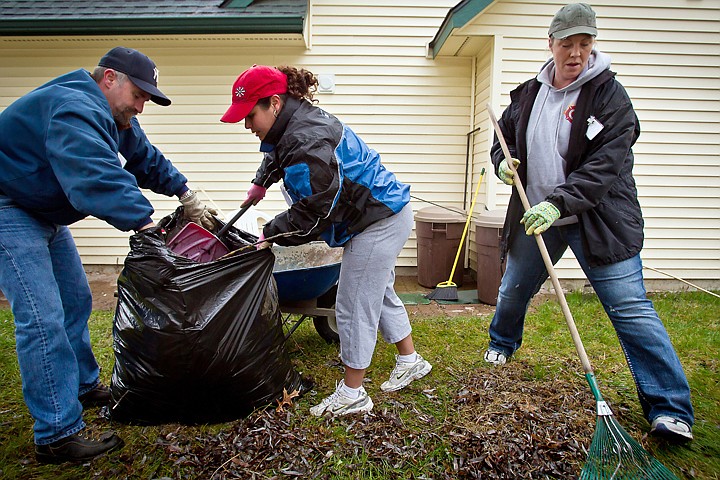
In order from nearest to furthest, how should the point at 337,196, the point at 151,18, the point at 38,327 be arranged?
the point at 38,327 < the point at 337,196 < the point at 151,18

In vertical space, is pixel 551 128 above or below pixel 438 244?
above

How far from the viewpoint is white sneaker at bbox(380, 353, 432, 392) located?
2.52m

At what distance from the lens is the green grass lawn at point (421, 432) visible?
186 centimetres

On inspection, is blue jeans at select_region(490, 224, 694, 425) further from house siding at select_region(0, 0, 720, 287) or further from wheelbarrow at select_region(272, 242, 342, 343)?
house siding at select_region(0, 0, 720, 287)

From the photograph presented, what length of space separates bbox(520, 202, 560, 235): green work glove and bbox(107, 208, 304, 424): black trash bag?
48.4 inches

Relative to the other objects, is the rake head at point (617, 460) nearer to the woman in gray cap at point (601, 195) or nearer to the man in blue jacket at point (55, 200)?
the woman in gray cap at point (601, 195)

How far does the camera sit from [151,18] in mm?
4824

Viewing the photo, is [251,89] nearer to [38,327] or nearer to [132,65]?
[132,65]

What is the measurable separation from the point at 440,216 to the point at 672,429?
3.26m

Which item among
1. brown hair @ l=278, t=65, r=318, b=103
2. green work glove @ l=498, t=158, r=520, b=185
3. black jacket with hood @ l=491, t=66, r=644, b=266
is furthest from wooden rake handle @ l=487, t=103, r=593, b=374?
brown hair @ l=278, t=65, r=318, b=103

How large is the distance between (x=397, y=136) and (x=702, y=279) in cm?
398

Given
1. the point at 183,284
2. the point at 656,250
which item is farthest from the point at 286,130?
the point at 656,250

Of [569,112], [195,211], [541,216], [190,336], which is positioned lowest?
[190,336]

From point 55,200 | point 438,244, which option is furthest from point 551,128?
point 438,244
